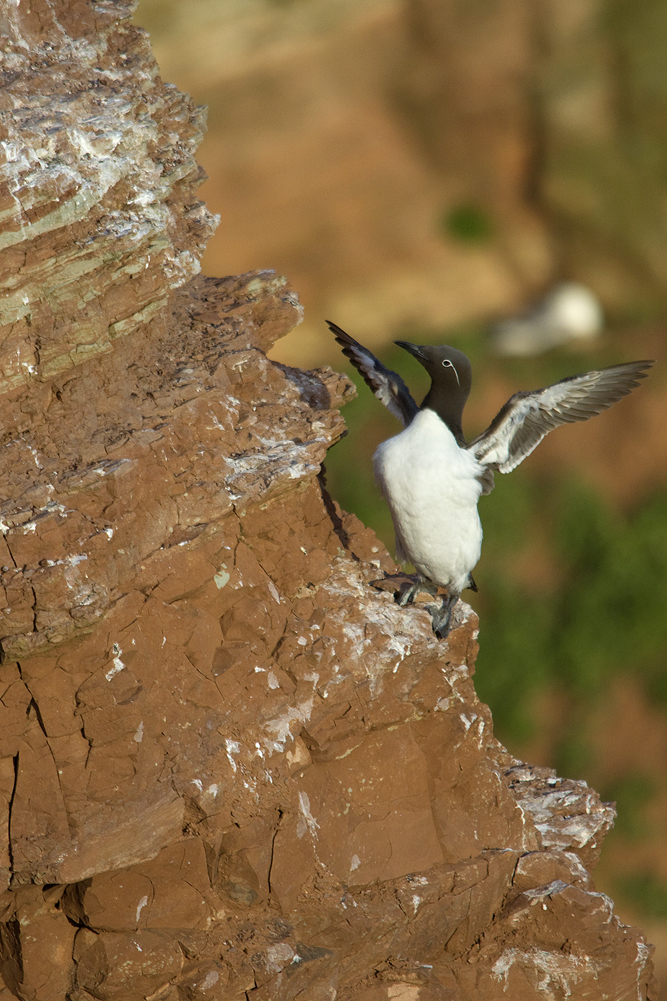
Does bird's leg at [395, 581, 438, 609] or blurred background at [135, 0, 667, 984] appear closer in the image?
bird's leg at [395, 581, 438, 609]

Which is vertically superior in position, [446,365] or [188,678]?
[446,365]

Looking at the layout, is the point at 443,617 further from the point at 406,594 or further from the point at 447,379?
the point at 447,379

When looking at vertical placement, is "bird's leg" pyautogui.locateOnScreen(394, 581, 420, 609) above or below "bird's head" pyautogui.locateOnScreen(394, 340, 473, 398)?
below

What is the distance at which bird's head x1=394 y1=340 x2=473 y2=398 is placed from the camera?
22.6 feet

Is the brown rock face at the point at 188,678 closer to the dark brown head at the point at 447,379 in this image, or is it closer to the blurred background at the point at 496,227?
the dark brown head at the point at 447,379

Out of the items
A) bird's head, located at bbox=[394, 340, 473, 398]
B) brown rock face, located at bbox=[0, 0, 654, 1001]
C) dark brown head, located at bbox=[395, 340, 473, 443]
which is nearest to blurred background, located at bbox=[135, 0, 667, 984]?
dark brown head, located at bbox=[395, 340, 473, 443]

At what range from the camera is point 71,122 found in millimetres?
5957

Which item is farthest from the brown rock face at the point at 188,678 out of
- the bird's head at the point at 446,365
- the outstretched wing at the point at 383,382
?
the bird's head at the point at 446,365

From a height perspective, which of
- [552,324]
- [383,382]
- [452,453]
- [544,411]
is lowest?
[552,324]

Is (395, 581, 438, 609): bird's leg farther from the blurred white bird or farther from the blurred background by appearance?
the blurred white bird

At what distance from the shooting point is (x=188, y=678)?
226 inches

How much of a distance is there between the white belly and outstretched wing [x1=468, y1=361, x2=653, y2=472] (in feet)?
0.59

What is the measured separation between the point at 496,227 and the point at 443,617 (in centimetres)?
2053

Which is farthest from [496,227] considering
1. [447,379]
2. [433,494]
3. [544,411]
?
[433,494]
